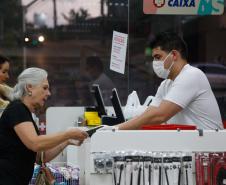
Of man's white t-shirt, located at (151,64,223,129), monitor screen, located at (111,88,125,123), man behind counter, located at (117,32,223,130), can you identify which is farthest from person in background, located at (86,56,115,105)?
man's white t-shirt, located at (151,64,223,129)

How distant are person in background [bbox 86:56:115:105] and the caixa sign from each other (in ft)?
2.91

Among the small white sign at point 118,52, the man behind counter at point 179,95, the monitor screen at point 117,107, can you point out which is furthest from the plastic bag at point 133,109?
the small white sign at point 118,52

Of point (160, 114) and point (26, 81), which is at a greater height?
point (26, 81)

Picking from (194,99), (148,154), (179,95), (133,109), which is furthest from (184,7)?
(148,154)

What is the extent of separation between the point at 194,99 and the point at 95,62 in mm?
2971

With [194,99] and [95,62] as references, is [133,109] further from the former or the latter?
[95,62]

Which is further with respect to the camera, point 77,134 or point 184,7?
point 184,7

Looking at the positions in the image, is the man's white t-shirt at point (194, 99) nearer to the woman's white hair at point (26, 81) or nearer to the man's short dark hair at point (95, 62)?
the woman's white hair at point (26, 81)

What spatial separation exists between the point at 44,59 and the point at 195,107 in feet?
10.9

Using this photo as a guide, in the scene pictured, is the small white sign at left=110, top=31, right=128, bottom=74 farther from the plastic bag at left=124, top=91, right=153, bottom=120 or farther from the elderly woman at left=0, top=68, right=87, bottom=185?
the elderly woman at left=0, top=68, right=87, bottom=185

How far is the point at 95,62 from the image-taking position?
7164 mm

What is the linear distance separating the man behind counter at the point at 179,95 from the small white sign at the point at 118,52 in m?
2.20

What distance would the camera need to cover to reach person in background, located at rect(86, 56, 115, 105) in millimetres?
7062

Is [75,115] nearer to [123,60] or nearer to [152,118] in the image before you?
[123,60]
